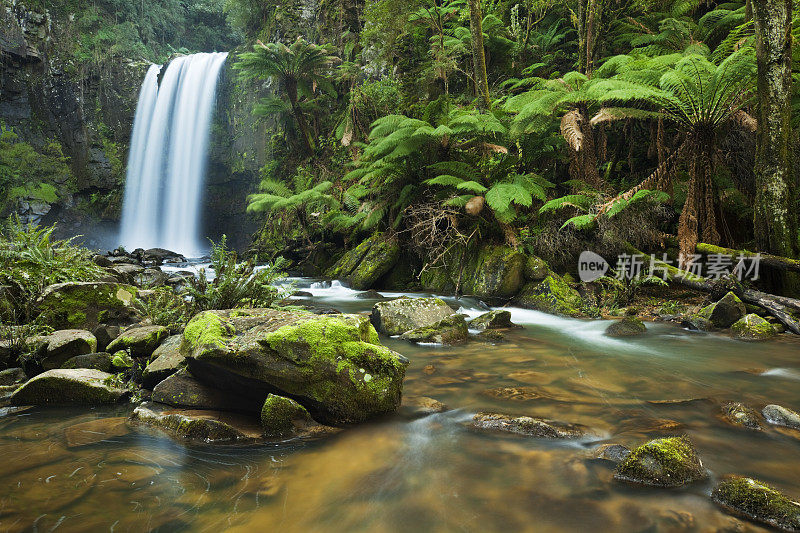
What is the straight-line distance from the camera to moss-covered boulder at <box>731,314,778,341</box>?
5.05 metres

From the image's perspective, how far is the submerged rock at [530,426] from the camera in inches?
104

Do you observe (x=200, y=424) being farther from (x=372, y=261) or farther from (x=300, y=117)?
(x=300, y=117)

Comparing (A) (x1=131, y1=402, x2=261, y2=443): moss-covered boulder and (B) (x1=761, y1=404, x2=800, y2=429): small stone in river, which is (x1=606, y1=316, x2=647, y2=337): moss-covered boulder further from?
(A) (x1=131, y1=402, x2=261, y2=443): moss-covered boulder

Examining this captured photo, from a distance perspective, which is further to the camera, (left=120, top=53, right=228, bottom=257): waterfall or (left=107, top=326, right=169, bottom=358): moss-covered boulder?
(left=120, top=53, right=228, bottom=257): waterfall

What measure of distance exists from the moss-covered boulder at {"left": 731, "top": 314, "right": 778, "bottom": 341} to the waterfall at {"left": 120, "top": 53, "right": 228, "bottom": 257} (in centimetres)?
2106

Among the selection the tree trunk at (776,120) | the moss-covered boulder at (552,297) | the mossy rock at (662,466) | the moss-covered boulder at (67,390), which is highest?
the tree trunk at (776,120)

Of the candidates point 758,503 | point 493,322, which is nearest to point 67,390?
point 758,503

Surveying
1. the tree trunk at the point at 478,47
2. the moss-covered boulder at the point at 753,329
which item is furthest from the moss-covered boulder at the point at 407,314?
the tree trunk at the point at 478,47

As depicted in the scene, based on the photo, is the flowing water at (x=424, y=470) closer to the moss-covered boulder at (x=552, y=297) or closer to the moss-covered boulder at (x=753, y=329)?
the moss-covered boulder at (x=753, y=329)

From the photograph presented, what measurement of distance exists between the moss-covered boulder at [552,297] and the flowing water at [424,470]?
3.01 metres

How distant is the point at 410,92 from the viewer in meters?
13.0

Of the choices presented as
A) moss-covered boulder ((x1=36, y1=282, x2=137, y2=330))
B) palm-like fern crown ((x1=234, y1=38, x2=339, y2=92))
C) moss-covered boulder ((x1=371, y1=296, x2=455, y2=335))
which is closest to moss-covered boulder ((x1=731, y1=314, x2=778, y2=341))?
moss-covered boulder ((x1=371, y1=296, x2=455, y2=335))

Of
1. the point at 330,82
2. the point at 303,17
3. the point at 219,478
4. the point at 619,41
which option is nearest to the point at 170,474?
the point at 219,478

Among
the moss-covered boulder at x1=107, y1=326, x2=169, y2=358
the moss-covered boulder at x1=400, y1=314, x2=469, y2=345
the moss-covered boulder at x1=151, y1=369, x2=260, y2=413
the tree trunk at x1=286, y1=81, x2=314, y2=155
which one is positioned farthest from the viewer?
the tree trunk at x1=286, y1=81, x2=314, y2=155
